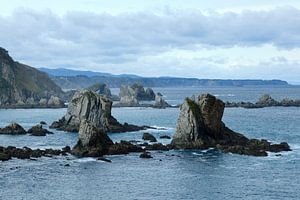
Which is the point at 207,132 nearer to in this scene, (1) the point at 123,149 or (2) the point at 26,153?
(1) the point at 123,149

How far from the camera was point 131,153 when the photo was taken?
104 metres

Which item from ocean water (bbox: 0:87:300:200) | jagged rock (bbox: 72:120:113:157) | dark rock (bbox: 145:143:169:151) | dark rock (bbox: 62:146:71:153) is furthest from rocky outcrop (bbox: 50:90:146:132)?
jagged rock (bbox: 72:120:113:157)

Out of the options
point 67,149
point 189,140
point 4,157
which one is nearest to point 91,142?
point 67,149

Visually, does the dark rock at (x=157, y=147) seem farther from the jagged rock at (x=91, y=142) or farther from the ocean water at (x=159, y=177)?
the jagged rock at (x=91, y=142)

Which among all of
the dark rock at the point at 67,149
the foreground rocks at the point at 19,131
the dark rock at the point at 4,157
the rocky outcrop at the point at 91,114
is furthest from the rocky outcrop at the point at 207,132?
the foreground rocks at the point at 19,131

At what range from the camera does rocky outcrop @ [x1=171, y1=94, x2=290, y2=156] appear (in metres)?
108

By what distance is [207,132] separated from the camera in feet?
377

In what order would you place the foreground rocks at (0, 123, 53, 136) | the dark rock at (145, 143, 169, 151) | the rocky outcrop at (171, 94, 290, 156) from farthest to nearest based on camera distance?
the foreground rocks at (0, 123, 53, 136) → the rocky outcrop at (171, 94, 290, 156) → the dark rock at (145, 143, 169, 151)

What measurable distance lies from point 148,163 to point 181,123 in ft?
71.0

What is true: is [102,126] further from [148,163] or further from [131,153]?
[148,163]

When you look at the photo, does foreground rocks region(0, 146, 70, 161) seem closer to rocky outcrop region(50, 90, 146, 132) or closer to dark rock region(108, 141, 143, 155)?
dark rock region(108, 141, 143, 155)

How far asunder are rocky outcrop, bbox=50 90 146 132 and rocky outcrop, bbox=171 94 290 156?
33846 millimetres

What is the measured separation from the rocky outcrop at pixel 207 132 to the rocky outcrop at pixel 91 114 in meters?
33.8

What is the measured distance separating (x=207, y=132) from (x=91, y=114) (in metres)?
39.8
